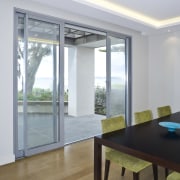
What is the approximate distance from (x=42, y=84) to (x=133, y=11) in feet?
7.73

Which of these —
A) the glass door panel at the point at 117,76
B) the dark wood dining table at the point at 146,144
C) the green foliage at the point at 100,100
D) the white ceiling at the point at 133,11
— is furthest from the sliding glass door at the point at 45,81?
the green foliage at the point at 100,100

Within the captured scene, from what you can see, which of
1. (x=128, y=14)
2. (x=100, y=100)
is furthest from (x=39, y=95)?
(x=100, y=100)

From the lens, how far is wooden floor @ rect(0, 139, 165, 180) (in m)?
2.75

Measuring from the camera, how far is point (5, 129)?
315 centimetres

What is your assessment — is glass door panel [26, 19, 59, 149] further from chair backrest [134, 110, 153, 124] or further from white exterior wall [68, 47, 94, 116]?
white exterior wall [68, 47, 94, 116]

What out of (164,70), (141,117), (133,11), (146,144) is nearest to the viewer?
(146,144)

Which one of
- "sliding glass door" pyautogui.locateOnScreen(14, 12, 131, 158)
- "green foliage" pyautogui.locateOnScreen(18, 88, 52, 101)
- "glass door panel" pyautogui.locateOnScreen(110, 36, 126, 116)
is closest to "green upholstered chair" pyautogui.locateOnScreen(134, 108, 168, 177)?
"sliding glass door" pyautogui.locateOnScreen(14, 12, 131, 158)

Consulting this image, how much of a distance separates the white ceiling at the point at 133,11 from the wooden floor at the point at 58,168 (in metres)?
2.56

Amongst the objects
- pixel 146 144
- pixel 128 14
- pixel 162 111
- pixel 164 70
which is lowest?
pixel 146 144

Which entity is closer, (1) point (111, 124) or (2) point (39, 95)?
(1) point (111, 124)

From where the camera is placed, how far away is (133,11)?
414cm

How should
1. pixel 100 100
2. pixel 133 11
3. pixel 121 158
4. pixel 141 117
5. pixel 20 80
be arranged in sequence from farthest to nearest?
pixel 100 100, pixel 133 11, pixel 20 80, pixel 141 117, pixel 121 158

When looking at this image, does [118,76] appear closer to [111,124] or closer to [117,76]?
[117,76]

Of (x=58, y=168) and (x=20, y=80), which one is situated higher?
(x=20, y=80)
